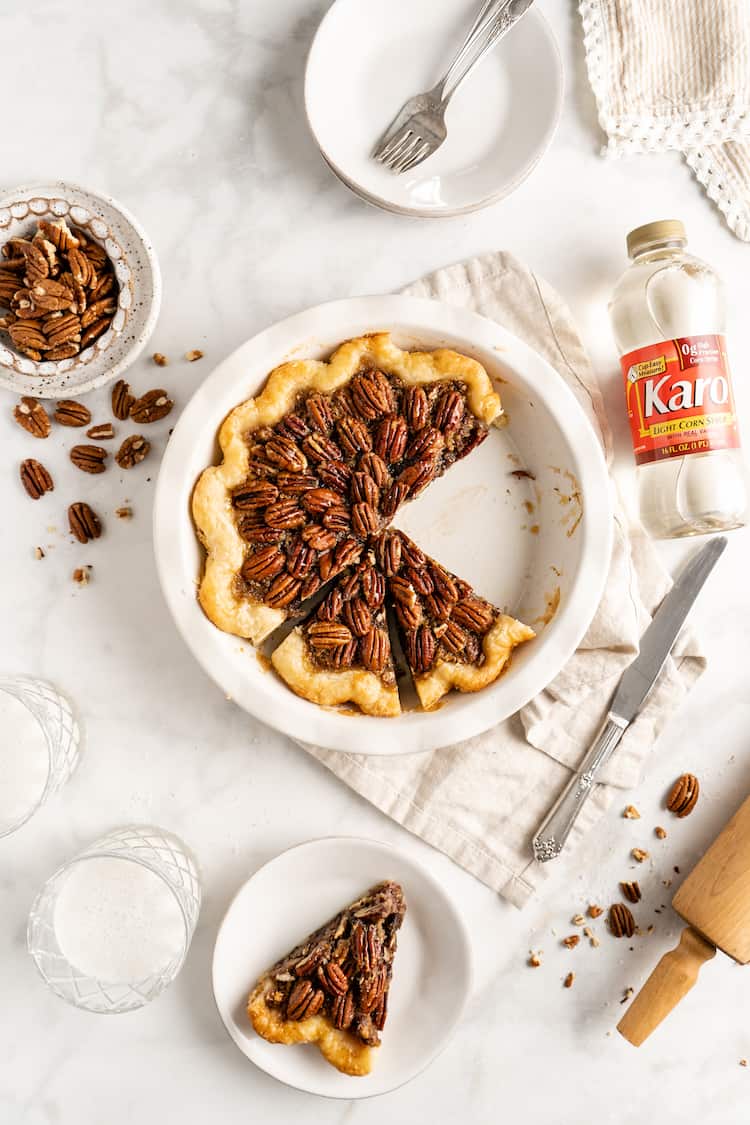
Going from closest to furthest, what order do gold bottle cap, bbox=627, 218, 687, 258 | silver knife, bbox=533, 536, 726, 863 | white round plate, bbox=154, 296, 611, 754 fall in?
white round plate, bbox=154, 296, 611, 754 < gold bottle cap, bbox=627, 218, 687, 258 < silver knife, bbox=533, 536, 726, 863

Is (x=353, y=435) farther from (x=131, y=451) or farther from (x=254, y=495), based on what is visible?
(x=131, y=451)

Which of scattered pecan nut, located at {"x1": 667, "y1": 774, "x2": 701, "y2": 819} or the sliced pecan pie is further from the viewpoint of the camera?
scattered pecan nut, located at {"x1": 667, "y1": 774, "x2": 701, "y2": 819}

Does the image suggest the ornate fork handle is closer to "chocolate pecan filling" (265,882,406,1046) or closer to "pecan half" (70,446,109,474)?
"pecan half" (70,446,109,474)

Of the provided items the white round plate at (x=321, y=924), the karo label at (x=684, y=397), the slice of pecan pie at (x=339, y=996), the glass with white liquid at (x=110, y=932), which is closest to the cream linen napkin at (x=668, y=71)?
the karo label at (x=684, y=397)

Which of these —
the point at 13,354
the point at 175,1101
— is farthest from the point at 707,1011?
the point at 13,354

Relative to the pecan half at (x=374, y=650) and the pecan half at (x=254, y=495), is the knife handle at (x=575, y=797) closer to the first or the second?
the pecan half at (x=374, y=650)

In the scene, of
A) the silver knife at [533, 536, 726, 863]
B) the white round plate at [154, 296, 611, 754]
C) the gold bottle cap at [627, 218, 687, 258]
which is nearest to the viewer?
the white round plate at [154, 296, 611, 754]

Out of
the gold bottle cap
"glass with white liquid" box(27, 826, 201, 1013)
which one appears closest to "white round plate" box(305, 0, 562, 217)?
the gold bottle cap
